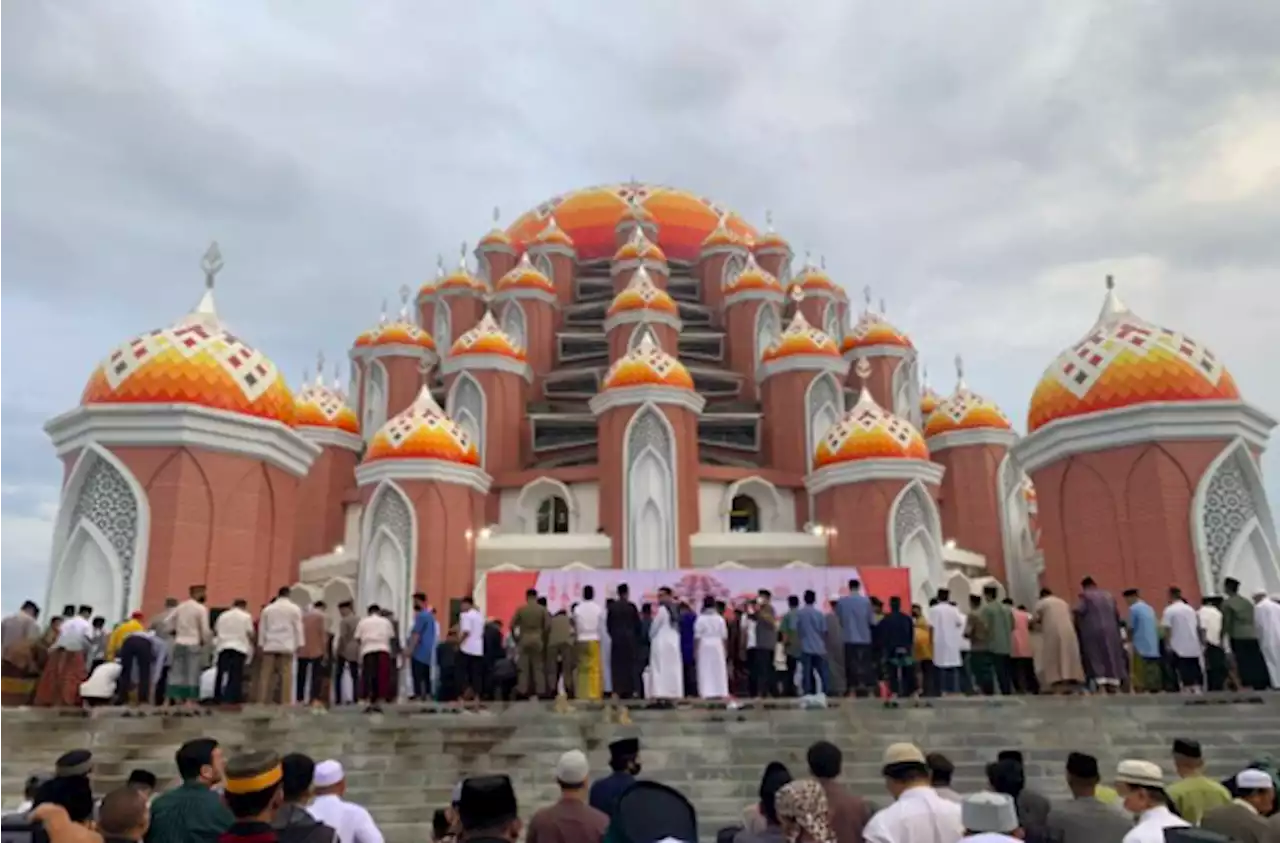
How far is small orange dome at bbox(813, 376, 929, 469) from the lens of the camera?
920 inches

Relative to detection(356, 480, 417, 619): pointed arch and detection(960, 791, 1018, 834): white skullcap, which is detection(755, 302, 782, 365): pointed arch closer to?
detection(356, 480, 417, 619): pointed arch

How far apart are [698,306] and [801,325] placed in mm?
5148

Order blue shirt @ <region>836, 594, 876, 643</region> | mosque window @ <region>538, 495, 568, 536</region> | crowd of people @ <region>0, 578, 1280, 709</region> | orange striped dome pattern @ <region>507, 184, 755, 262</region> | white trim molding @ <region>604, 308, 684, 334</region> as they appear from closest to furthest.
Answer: crowd of people @ <region>0, 578, 1280, 709</region>
blue shirt @ <region>836, 594, 876, 643</region>
mosque window @ <region>538, 495, 568, 536</region>
white trim molding @ <region>604, 308, 684, 334</region>
orange striped dome pattern @ <region>507, 184, 755, 262</region>

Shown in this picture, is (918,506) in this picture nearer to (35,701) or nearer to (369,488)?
(369,488)

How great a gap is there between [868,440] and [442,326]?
14.7 metres

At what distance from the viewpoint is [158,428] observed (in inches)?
617

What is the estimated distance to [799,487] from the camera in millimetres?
26562

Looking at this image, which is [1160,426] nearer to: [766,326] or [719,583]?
[719,583]

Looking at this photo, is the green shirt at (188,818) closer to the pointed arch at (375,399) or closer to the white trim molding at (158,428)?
the white trim molding at (158,428)

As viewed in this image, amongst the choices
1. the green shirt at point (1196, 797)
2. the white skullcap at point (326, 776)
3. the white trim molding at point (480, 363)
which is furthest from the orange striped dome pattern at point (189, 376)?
the green shirt at point (1196, 797)

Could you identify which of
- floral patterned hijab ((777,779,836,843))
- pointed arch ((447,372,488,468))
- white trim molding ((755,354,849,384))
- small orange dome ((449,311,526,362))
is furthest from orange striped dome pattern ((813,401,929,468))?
floral patterned hijab ((777,779,836,843))

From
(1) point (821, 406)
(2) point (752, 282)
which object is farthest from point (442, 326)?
(1) point (821, 406)

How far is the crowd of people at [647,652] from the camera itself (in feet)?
38.1

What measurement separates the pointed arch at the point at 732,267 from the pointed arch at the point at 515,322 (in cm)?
650
